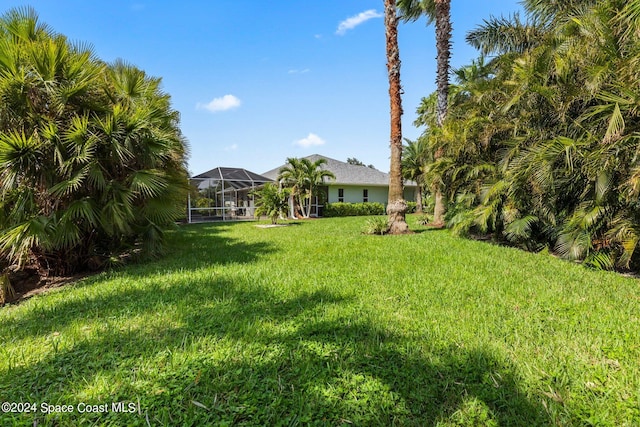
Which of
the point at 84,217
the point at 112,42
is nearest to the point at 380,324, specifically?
the point at 84,217

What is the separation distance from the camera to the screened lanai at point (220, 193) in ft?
72.5

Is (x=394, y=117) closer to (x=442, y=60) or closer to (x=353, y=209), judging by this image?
(x=442, y=60)

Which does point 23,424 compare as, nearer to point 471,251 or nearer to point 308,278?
point 308,278

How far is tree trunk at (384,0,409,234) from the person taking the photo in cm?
1024

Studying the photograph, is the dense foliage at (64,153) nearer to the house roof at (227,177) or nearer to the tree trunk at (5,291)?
the tree trunk at (5,291)

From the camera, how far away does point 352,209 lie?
2498 cm

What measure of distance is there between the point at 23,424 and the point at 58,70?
650 centimetres

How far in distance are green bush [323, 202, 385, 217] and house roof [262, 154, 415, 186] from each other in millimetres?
1936

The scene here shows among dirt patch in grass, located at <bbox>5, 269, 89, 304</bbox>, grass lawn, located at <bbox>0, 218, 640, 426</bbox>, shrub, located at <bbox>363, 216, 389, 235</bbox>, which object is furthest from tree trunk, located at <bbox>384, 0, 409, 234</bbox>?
dirt patch in grass, located at <bbox>5, 269, 89, 304</bbox>

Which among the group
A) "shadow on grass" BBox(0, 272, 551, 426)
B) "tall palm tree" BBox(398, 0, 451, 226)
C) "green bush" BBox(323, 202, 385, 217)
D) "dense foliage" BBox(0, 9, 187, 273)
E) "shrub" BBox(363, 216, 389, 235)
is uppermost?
"tall palm tree" BBox(398, 0, 451, 226)

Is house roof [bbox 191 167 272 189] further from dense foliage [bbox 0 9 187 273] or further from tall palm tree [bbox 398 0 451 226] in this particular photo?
dense foliage [bbox 0 9 187 273]

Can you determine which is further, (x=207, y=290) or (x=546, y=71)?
(x=546, y=71)

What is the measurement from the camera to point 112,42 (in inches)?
352

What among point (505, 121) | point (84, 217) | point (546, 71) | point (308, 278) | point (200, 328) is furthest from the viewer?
point (505, 121)
